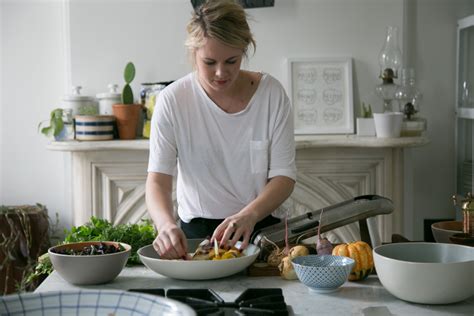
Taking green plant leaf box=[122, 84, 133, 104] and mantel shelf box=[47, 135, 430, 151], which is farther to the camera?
green plant leaf box=[122, 84, 133, 104]

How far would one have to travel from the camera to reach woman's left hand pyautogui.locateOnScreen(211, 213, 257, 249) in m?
1.96

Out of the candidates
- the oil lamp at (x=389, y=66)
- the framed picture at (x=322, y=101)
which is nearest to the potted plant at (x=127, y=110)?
the framed picture at (x=322, y=101)

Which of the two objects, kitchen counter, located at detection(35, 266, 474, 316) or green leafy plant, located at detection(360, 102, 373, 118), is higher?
green leafy plant, located at detection(360, 102, 373, 118)

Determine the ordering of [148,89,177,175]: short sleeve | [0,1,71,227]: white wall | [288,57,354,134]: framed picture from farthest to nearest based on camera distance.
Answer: [0,1,71,227]: white wall
[288,57,354,134]: framed picture
[148,89,177,175]: short sleeve

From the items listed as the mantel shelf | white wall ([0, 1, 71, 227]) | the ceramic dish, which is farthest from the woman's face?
white wall ([0, 1, 71, 227])

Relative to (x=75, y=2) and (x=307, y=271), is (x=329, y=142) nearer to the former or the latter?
(x=75, y=2)

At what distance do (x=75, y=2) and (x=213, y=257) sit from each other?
8.13 feet

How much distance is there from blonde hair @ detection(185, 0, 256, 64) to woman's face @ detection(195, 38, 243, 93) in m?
0.02

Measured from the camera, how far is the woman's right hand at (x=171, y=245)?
6.18 feet

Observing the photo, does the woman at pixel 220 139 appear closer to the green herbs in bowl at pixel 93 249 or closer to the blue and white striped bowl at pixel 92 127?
the green herbs in bowl at pixel 93 249

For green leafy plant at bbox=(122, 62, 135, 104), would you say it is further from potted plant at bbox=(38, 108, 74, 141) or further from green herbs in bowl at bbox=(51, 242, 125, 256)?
green herbs in bowl at bbox=(51, 242, 125, 256)

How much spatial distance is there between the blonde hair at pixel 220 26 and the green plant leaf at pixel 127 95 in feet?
5.44

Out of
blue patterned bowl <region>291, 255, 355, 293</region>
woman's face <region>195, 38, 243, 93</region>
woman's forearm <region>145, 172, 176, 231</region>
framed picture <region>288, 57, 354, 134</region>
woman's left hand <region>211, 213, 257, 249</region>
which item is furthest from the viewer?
framed picture <region>288, 57, 354, 134</region>

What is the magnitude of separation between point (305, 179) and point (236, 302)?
238cm
